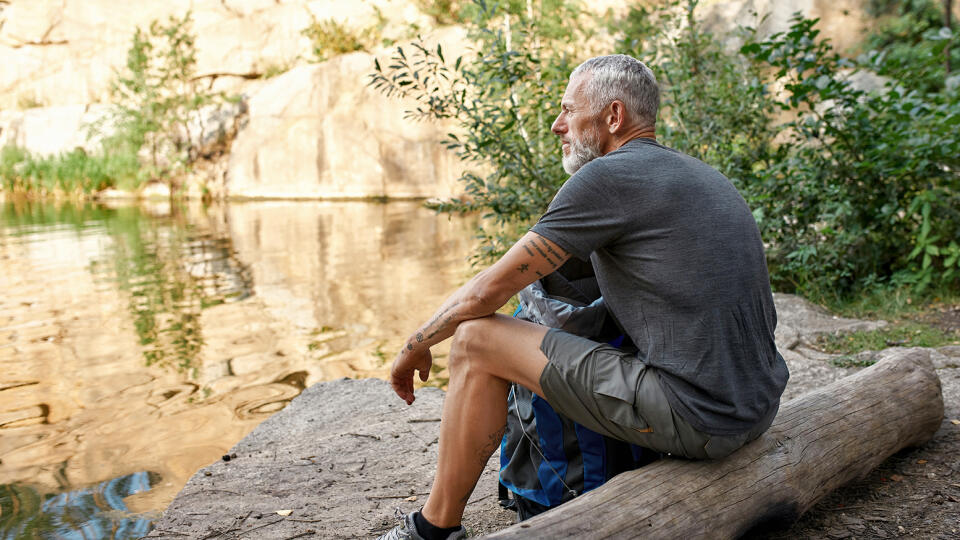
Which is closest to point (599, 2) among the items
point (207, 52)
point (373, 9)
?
point (373, 9)

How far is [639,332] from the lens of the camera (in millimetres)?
2227

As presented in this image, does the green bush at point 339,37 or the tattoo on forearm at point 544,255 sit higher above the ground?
the green bush at point 339,37

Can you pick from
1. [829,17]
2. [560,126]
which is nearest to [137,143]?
[829,17]

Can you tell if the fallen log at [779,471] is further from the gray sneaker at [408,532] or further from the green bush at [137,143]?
the green bush at [137,143]

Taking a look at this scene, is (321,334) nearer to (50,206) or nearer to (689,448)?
(689,448)

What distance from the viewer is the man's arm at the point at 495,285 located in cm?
222

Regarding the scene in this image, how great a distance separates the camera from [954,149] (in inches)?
195

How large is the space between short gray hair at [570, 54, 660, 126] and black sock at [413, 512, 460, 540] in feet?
4.57

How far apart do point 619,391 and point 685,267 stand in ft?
1.29

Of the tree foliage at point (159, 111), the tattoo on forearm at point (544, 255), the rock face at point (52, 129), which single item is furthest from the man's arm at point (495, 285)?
the rock face at point (52, 129)

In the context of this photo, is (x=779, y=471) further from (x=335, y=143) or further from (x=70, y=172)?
(x=70, y=172)

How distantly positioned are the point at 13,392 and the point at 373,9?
736 inches

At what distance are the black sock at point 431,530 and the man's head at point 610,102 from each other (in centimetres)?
128

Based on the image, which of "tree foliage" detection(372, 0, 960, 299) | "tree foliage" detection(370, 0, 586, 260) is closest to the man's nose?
"tree foliage" detection(372, 0, 960, 299)
